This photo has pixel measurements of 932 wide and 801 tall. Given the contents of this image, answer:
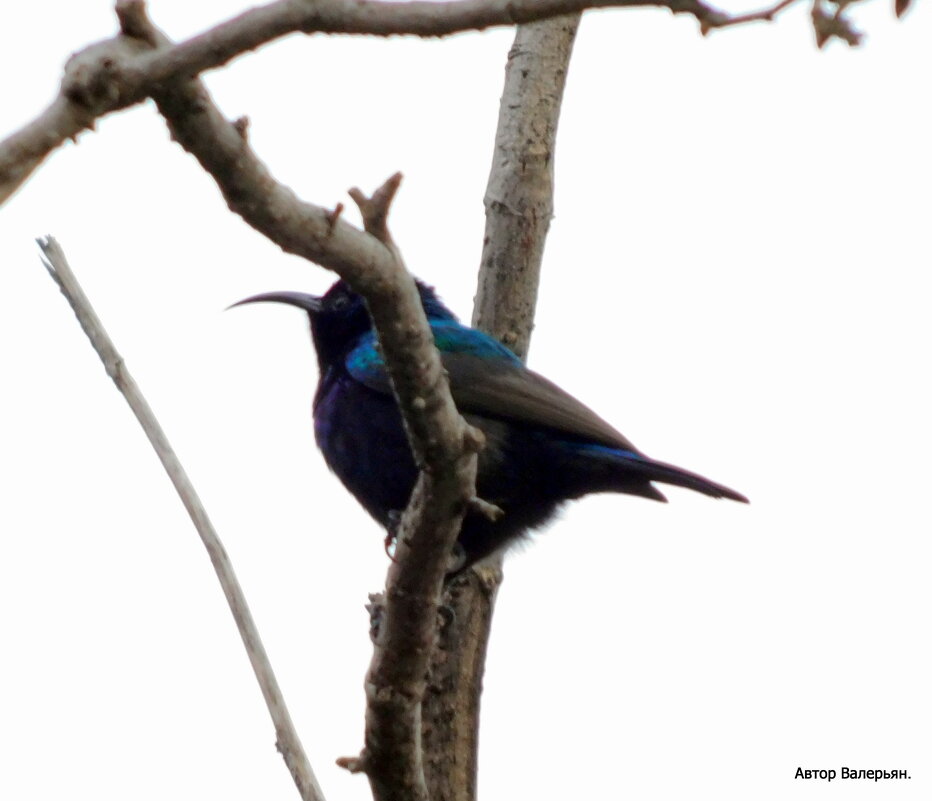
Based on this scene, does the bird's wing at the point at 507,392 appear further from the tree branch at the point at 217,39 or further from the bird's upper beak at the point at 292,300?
the tree branch at the point at 217,39

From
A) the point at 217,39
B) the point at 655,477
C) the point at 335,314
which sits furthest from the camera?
the point at 335,314

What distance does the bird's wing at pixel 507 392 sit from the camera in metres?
4.79

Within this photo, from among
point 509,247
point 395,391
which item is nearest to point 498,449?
point 509,247

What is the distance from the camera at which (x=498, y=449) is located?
4793 mm

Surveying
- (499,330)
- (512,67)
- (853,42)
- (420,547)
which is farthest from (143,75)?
(512,67)

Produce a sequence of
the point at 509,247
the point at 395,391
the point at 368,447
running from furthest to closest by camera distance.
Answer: the point at 509,247, the point at 368,447, the point at 395,391

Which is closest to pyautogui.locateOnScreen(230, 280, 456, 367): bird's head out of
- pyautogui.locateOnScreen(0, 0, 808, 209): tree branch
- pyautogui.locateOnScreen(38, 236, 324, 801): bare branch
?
pyautogui.locateOnScreen(38, 236, 324, 801): bare branch

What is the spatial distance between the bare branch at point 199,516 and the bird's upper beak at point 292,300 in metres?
2.39

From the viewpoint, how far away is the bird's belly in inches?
194

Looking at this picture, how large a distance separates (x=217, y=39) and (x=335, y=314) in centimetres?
370

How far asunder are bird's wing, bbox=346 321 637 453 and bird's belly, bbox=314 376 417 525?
0.35 ft

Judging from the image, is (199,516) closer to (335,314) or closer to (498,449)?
(498,449)

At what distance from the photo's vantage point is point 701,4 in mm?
2129

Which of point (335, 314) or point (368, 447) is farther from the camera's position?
point (335, 314)
